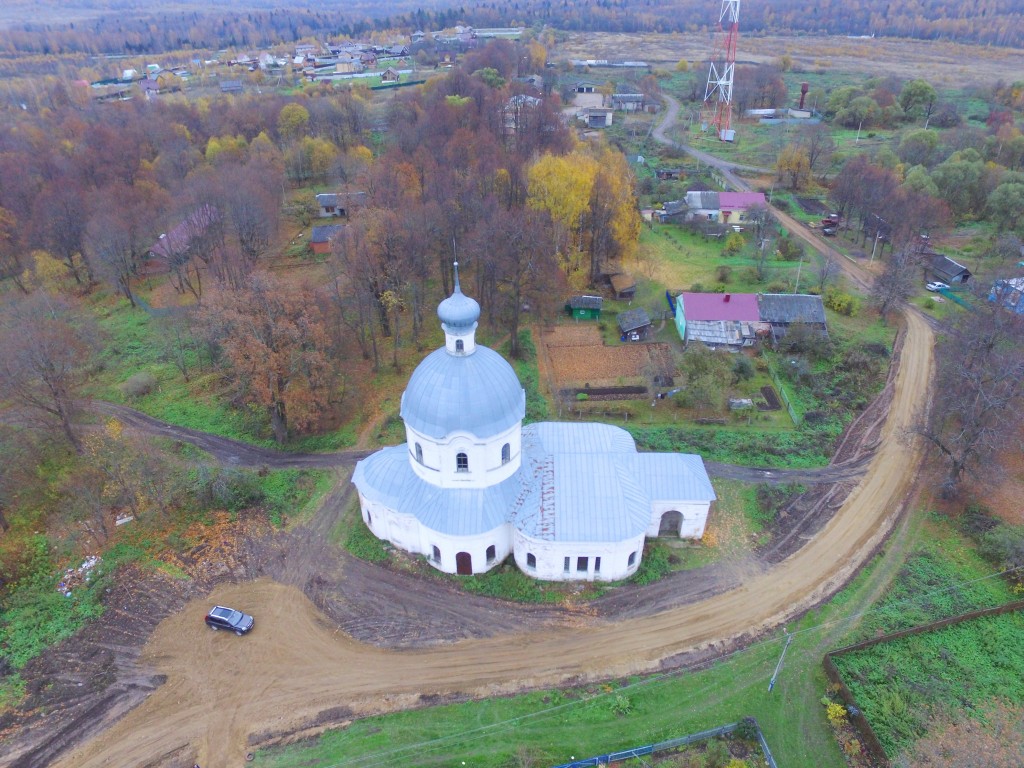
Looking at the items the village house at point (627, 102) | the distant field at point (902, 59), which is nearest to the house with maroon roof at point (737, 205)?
the village house at point (627, 102)

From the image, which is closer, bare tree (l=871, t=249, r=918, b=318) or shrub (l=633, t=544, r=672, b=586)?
shrub (l=633, t=544, r=672, b=586)

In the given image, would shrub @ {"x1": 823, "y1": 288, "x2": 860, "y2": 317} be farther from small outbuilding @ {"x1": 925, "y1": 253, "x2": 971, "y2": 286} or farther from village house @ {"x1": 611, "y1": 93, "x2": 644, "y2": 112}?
village house @ {"x1": 611, "y1": 93, "x2": 644, "y2": 112}

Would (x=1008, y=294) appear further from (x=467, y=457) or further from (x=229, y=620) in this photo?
(x=229, y=620)

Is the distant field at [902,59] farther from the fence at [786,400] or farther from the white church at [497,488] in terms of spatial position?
the white church at [497,488]

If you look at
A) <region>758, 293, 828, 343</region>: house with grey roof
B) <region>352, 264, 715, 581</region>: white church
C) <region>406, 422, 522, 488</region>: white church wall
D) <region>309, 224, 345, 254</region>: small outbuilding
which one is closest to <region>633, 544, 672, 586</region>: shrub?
<region>352, 264, 715, 581</region>: white church

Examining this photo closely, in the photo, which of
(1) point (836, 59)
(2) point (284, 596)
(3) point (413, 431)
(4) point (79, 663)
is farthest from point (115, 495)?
(1) point (836, 59)

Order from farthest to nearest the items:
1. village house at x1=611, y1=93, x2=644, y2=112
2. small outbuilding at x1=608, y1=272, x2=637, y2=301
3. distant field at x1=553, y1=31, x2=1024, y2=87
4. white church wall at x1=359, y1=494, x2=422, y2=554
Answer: distant field at x1=553, y1=31, x2=1024, y2=87 → village house at x1=611, y1=93, x2=644, y2=112 → small outbuilding at x1=608, y1=272, x2=637, y2=301 → white church wall at x1=359, y1=494, x2=422, y2=554

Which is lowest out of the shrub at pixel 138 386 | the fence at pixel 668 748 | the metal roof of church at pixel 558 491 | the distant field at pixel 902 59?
the fence at pixel 668 748

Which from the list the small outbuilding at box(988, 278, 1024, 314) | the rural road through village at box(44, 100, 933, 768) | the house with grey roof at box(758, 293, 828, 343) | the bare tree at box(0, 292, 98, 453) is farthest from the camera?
the house with grey roof at box(758, 293, 828, 343)
